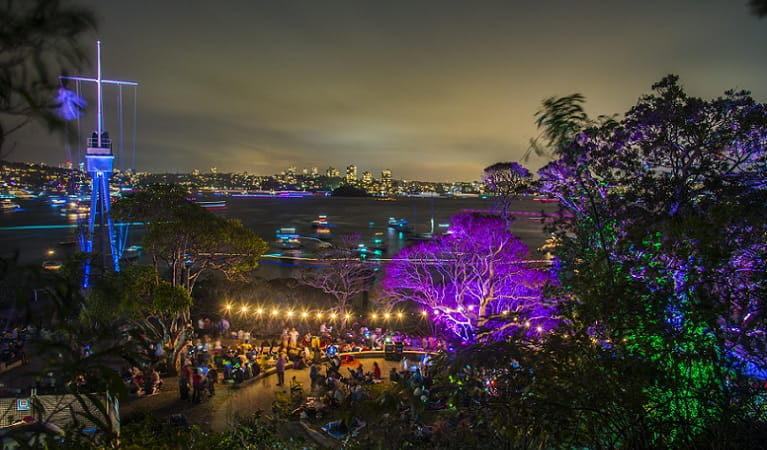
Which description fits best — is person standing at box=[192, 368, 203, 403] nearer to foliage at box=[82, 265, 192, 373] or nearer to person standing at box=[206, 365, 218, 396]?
person standing at box=[206, 365, 218, 396]

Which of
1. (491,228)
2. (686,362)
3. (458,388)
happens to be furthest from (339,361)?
(686,362)

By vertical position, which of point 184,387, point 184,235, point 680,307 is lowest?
point 184,387

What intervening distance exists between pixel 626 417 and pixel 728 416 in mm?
782

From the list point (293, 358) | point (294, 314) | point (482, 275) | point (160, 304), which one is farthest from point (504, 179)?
point (160, 304)

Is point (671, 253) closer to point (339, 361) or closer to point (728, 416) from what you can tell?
point (728, 416)

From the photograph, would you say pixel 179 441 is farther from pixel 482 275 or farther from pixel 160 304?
pixel 482 275

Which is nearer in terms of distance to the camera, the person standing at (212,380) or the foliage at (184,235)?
the person standing at (212,380)

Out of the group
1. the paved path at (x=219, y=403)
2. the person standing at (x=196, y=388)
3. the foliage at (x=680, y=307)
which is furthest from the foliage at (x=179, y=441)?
the person standing at (x=196, y=388)

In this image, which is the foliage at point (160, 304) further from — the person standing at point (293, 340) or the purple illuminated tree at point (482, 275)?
the purple illuminated tree at point (482, 275)

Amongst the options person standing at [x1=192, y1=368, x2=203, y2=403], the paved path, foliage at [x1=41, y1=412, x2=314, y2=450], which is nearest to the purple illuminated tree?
the paved path

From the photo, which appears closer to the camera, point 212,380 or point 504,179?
point 212,380

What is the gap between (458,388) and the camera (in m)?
3.89

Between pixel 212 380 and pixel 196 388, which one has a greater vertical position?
pixel 196 388

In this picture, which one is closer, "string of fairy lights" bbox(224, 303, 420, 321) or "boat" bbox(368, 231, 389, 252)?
"string of fairy lights" bbox(224, 303, 420, 321)
